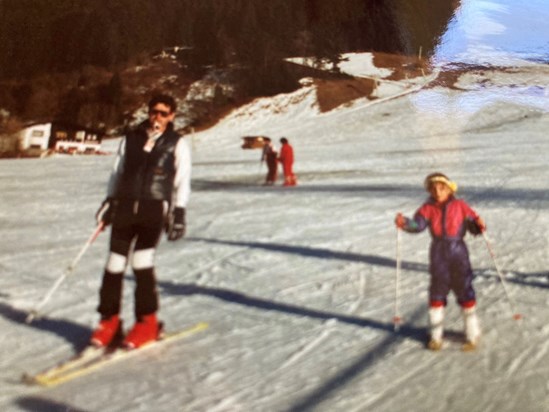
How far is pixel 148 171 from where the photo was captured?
258cm

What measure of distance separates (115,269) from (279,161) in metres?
1.13

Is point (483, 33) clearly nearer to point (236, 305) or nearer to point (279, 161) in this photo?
point (279, 161)

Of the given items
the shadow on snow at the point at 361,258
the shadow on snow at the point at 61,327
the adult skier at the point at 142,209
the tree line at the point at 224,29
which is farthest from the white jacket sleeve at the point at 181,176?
the shadow on snow at the point at 361,258

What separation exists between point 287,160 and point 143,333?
1217 millimetres

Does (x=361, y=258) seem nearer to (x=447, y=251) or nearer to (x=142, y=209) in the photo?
(x=447, y=251)

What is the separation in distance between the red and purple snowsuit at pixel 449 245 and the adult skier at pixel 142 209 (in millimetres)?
878

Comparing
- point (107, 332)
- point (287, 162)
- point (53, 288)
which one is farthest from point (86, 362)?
point (287, 162)

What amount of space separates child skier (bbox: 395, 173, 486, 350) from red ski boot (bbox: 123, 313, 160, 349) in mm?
988

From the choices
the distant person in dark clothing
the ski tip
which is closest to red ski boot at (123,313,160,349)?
the ski tip

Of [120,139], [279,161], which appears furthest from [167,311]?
[279,161]

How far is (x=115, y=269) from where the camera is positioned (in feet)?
8.63

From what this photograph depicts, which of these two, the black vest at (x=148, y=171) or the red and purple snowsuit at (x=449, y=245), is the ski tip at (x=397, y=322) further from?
the black vest at (x=148, y=171)

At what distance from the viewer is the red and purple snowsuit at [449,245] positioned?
2572mm

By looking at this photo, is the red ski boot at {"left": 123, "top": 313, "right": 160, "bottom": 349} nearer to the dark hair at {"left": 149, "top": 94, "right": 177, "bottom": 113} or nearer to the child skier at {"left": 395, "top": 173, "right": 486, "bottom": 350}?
the dark hair at {"left": 149, "top": 94, "right": 177, "bottom": 113}
